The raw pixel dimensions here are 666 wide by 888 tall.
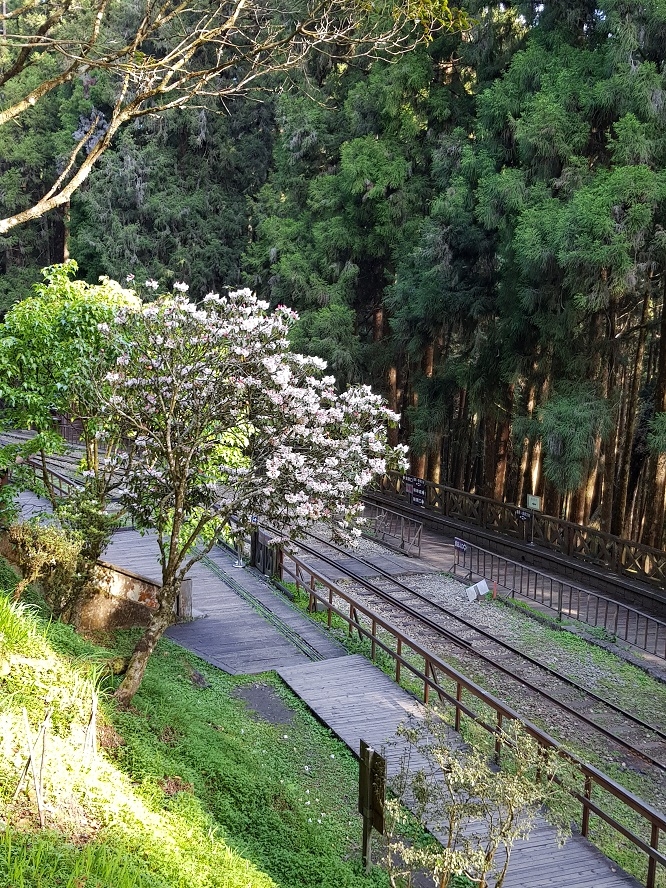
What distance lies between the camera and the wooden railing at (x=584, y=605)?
653 inches

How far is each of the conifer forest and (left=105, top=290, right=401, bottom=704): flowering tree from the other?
2217 millimetres

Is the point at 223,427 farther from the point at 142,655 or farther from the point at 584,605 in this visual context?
the point at 584,605

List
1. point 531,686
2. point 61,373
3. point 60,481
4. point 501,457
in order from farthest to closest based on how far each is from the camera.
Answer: point 501,457 → point 60,481 → point 531,686 → point 61,373

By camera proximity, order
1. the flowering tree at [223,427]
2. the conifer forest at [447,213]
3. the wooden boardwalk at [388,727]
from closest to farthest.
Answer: the wooden boardwalk at [388,727] → the flowering tree at [223,427] → the conifer forest at [447,213]

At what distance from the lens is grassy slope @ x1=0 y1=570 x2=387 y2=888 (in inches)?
227

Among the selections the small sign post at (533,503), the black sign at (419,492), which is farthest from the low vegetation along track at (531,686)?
the black sign at (419,492)

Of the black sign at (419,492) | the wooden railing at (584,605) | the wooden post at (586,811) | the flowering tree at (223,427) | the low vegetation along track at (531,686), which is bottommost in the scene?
the low vegetation along track at (531,686)

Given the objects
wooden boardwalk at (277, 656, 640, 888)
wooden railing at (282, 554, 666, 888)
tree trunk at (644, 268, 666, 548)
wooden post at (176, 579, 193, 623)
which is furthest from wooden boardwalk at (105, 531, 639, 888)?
tree trunk at (644, 268, 666, 548)

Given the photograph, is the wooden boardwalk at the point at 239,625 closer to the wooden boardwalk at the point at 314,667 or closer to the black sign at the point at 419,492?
the wooden boardwalk at the point at 314,667

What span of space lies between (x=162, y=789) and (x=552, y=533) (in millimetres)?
16484

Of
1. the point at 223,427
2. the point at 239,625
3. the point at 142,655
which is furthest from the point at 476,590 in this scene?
the point at 142,655

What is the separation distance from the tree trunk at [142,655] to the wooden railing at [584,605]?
9443 millimetres

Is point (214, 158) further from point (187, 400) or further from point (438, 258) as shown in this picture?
point (187, 400)

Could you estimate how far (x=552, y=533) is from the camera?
2238 centimetres
